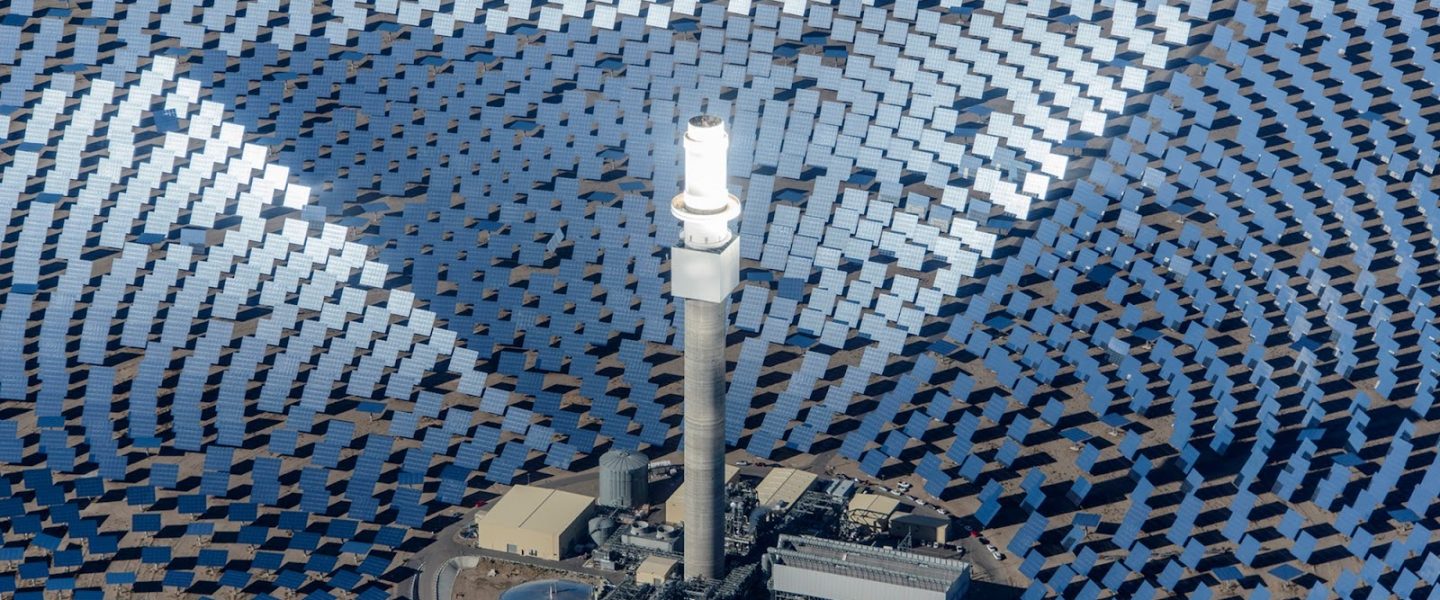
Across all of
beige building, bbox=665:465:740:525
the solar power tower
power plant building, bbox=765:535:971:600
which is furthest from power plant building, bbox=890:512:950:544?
the solar power tower

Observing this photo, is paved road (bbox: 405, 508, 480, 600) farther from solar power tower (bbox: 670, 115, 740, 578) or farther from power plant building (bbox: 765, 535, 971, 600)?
power plant building (bbox: 765, 535, 971, 600)

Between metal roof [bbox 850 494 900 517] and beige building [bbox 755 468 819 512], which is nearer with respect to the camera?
beige building [bbox 755 468 819 512]

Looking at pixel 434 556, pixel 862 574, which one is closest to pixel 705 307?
pixel 862 574

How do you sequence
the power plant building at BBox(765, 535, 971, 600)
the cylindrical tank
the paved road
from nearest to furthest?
the power plant building at BBox(765, 535, 971, 600) → the paved road → the cylindrical tank

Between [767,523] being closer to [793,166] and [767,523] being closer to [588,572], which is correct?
[588,572]

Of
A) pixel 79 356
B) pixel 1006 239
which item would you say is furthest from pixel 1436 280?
pixel 79 356

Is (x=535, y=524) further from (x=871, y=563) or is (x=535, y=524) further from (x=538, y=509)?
(x=871, y=563)
